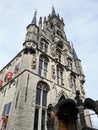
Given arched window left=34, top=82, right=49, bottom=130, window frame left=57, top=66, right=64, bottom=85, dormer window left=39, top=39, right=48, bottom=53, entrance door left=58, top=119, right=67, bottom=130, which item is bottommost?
entrance door left=58, top=119, right=67, bottom=130

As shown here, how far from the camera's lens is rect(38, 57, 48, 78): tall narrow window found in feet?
47.1

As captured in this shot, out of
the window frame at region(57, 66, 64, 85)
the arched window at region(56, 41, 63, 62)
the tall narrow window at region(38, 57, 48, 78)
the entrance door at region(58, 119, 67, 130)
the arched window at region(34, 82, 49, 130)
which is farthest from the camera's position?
the arched window at region(56, 41, 63, 62)

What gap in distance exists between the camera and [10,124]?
9.87m

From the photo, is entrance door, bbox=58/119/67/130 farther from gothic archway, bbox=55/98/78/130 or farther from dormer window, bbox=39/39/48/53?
dormer window, bbox=39/39/48/53

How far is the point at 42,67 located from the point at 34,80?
8.62ft

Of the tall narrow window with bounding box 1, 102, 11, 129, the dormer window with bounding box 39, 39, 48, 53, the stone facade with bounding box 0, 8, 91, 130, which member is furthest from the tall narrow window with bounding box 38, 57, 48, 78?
the tall narrow window with bounding box 1, 102, 11, 129

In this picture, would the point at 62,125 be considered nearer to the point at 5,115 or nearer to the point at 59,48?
the point at 5,115

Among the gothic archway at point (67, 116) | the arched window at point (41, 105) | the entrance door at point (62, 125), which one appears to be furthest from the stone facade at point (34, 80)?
the entrance door at point (62, 125)

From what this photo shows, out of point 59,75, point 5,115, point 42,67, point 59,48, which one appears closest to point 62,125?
point 5,115

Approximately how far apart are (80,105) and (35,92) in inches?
150

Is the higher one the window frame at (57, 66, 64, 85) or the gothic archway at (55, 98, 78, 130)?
the window frame at (57, 66, 64, 85)

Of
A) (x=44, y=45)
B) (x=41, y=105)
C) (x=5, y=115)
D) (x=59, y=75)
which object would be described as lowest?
(x=5, y=115)

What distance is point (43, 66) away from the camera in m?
15.1

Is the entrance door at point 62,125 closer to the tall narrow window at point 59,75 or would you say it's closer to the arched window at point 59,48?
the tall narrow window at point 59,75
